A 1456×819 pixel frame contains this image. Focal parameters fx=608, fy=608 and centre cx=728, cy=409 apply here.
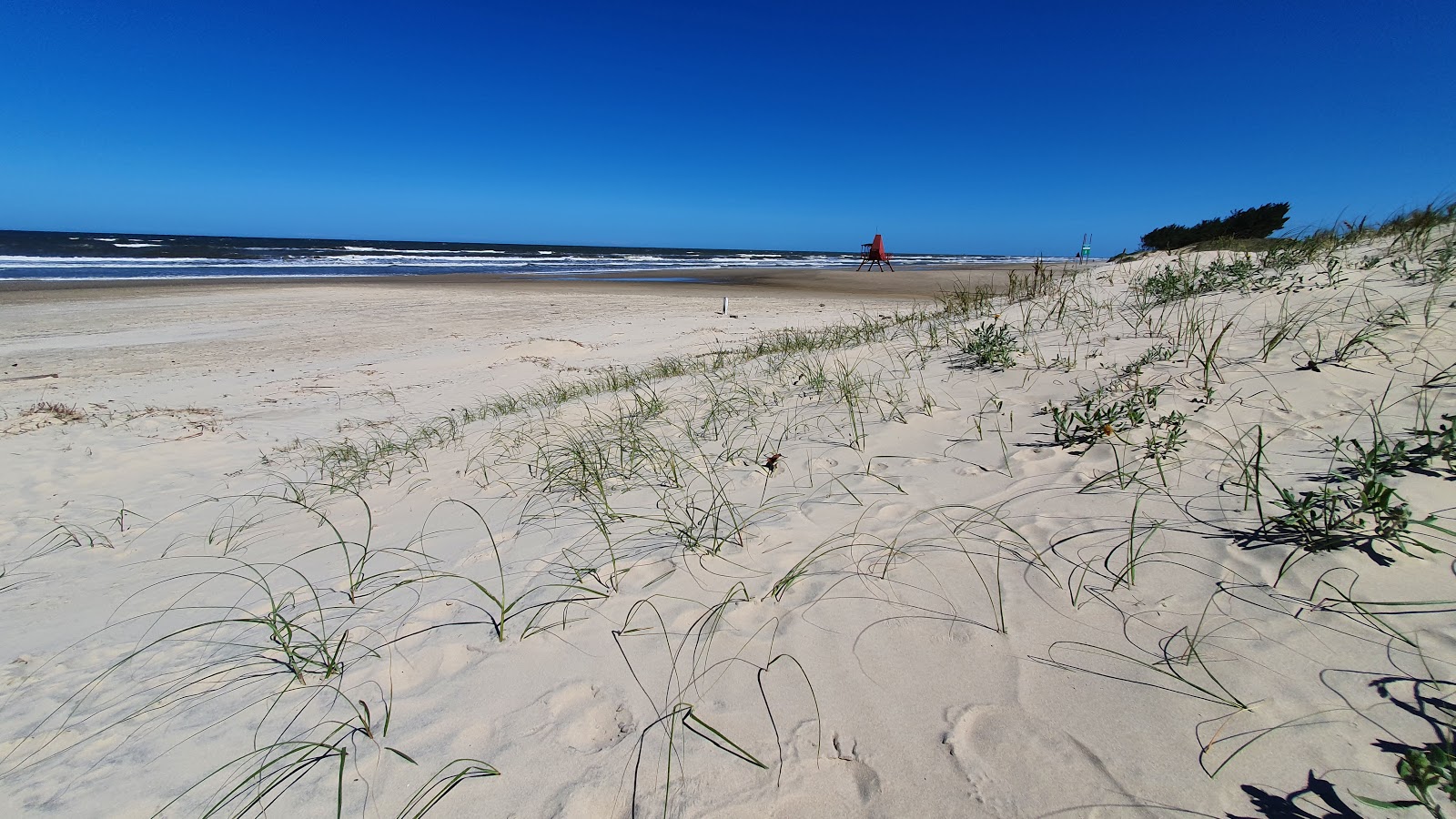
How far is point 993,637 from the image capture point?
168cm

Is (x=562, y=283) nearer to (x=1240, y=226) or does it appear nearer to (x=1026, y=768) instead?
(x=1240, y=226)

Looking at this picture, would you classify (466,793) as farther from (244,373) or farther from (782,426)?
(244,373)

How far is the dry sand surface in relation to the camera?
1348 mm

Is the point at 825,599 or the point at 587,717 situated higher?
the point at 825,599

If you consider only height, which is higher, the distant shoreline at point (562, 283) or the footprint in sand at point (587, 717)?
the distant shoreline at point (562, 283)

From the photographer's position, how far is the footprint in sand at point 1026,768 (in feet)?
4.01

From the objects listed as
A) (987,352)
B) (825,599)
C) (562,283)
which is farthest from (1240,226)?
(562,283)

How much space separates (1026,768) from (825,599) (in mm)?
716

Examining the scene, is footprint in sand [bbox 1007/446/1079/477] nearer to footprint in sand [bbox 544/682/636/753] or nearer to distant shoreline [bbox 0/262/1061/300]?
footprint in sand [bbox 544/682/636/753]

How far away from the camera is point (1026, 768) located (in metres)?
1.30

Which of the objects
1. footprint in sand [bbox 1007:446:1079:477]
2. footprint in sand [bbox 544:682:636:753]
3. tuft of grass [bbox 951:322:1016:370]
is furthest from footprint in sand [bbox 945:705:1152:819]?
tuft of grass [bbox 951:322:1016:370]

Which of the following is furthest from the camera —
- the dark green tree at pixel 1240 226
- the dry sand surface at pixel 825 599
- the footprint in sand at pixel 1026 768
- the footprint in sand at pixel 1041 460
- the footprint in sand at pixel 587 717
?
the dark green tree at pixel 1240 226

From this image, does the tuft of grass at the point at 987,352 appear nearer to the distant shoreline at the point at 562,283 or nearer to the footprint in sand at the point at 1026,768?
the footprint in sand at the point at 1026,768

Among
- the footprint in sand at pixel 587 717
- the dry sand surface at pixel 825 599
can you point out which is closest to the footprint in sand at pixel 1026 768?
the dry sand surface at pixel 825 599
